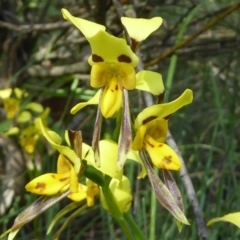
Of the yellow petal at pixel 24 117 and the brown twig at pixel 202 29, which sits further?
the yellow petal at pixel 24 117

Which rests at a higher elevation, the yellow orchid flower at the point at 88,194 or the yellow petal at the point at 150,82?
the yellow petal at the point at 150,82

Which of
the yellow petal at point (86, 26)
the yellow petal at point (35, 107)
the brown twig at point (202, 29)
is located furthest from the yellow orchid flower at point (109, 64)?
the yellow petal at point (35, 107)

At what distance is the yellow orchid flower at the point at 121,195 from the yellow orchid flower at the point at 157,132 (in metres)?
0.06

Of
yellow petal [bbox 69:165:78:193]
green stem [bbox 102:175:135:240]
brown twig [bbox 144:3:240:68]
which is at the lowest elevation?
green stem [bbox 102:175:135:240]

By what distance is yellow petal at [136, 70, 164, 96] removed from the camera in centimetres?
85

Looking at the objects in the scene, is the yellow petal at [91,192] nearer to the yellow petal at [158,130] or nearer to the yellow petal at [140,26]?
the yellow petal at [158,130]

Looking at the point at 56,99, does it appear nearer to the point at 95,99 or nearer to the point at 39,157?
the point at 39,157

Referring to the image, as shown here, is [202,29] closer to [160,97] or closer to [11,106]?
[11,106]

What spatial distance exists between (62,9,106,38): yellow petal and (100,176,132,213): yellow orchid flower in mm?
197

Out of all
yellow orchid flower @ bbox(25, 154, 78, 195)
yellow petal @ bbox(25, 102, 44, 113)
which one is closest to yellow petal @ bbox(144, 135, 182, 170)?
yellow orchid flower @ bbox(25, 154, 78, 195)

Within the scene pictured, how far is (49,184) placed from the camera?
2.73ft

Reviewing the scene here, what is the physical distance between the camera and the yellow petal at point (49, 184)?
2.72 ft

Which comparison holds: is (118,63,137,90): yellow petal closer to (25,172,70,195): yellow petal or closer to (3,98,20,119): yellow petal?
(25,172,70,195): yellow petal

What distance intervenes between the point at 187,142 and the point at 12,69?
610 mm
